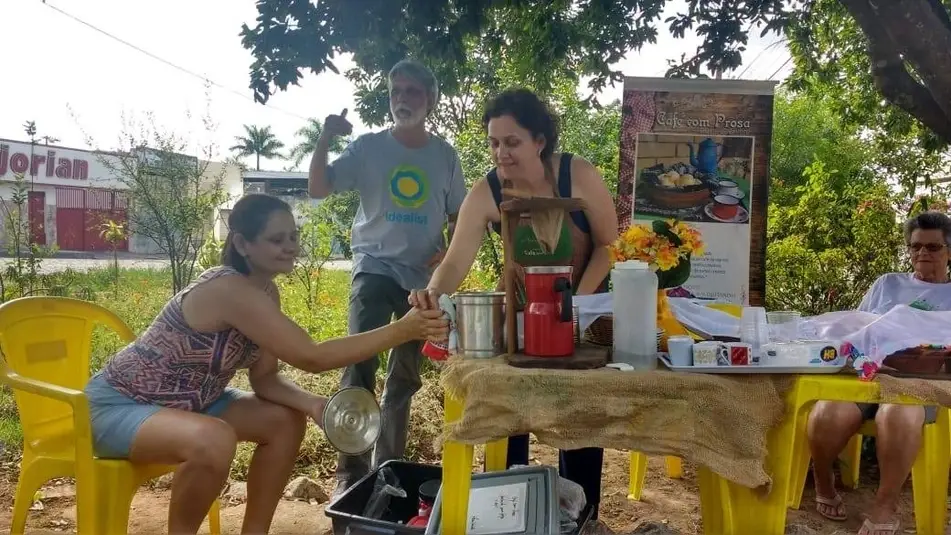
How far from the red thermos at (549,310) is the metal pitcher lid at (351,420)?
784 millimetres

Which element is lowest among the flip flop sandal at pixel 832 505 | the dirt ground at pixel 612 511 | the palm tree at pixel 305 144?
the dirt ground at pixel 612 511

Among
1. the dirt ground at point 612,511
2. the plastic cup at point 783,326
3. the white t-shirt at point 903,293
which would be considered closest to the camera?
the plastic cup at point 783,326

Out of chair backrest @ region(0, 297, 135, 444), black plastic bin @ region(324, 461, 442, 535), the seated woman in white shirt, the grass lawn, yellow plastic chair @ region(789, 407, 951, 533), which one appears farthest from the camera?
the grass lawn

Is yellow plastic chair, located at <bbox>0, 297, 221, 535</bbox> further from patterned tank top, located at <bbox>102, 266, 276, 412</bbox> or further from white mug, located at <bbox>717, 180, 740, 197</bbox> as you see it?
white mug, located at <bbox>717, 180, 740, 197</bbox>

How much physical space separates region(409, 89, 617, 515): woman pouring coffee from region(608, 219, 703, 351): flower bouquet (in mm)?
456

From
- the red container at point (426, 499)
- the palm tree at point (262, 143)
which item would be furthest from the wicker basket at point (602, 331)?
the palm tree at point (262, 143)

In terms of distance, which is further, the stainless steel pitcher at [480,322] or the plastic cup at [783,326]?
the plastic cup at [783,326]

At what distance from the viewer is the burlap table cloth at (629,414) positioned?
5.61ft

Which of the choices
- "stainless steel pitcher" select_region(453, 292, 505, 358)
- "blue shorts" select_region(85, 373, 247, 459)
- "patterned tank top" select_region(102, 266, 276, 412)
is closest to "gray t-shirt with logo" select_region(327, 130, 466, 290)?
"patterned tank top" select_region(102, 266, 276, 412)

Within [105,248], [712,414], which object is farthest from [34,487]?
[105,248]

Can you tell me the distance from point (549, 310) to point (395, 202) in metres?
1.71

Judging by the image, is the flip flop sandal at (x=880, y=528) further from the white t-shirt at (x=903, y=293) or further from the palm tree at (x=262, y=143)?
the palm tree at (x=262, y=143)

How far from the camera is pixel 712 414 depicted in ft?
5.65

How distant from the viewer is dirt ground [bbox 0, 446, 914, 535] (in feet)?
10.1
